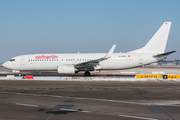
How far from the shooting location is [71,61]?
95.5 ft

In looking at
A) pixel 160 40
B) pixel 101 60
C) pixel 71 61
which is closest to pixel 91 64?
pixel 101 60

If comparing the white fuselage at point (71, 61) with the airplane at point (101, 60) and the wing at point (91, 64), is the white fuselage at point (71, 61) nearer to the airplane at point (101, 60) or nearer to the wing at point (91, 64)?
the airplane at point (101, 60)

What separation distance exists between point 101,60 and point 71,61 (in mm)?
4831

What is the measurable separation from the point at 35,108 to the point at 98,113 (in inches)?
120

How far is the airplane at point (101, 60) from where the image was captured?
27848 millimetres

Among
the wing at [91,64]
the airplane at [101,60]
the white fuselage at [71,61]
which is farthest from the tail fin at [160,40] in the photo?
the wing at [91,64]

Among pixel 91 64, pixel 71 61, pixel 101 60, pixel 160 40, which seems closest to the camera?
pixel 101 60

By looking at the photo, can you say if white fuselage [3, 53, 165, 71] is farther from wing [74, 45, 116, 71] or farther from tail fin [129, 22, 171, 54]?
tail fin [129, 22, 171, 54]

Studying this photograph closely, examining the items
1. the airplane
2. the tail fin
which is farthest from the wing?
the tail fin

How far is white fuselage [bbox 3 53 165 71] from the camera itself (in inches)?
1114

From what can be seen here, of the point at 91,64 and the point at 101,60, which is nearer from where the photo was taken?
the point at 101,60

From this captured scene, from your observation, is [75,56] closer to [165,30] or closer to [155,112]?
[165,30]

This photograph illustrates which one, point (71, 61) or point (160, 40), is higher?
point (160, 40)

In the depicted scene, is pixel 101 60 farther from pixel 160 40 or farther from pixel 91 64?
pixel 160 40
